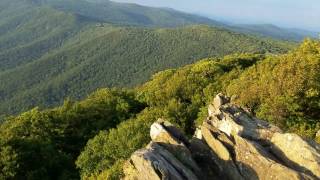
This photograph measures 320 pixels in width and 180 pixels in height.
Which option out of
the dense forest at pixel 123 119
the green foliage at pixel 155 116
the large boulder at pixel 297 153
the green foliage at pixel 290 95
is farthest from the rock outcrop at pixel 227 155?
the green foliage at pixel 290 95

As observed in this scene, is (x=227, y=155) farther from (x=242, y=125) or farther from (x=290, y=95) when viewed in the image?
(x=290, y=95)

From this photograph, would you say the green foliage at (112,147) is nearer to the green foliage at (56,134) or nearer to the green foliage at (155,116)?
the green foliage at (155,116)

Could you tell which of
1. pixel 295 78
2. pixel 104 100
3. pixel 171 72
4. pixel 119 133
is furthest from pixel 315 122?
pixel 171 72

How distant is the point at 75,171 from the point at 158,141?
3979 centimetres

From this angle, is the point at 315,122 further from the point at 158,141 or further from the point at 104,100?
the point at 104,100

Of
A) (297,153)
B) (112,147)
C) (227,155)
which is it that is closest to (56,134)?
(112,147)

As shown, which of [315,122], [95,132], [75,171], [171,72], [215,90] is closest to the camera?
[315,122]

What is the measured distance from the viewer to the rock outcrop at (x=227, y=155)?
2986 centimetres

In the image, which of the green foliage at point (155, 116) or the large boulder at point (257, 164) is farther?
the green foliage at point (155, 116)

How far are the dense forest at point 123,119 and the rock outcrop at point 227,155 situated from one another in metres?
15.6

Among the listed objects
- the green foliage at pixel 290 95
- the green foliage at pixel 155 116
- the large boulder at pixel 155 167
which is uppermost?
the large boulder at pixel 155 167

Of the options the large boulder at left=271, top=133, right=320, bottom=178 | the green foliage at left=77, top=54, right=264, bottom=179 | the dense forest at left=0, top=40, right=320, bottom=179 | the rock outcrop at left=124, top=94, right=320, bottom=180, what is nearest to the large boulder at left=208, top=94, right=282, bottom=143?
the rock outcrop at left=124, top=94, right=320, bottom=180

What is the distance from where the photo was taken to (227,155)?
32.0m

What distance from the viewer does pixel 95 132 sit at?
276 feet
